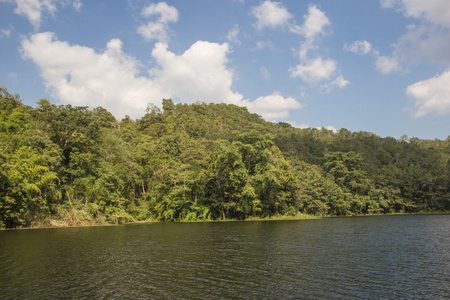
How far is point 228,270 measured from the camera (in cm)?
1634

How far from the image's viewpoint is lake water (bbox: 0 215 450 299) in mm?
12609

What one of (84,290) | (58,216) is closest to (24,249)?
(84,290)

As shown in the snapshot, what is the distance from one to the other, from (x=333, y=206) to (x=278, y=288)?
7106cm

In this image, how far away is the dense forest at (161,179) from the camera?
42.6 metres

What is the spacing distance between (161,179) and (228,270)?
45.2 metres

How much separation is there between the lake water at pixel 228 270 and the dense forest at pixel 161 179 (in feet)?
65.6

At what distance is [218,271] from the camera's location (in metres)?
16.2

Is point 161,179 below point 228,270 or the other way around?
the other way around

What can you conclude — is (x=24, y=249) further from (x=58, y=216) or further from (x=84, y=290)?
(x=58, y=216)

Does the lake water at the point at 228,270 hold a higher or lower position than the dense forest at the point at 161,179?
lower

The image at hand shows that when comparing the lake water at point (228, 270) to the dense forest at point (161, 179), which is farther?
the dense forest at point (161, 179)

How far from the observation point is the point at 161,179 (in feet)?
195

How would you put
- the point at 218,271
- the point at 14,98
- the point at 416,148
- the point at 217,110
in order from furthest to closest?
the point at 217,110 → the point at 416,148 → the point at 14,98 → the point at 218,271

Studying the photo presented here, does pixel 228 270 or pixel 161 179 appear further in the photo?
pixel 161 179
